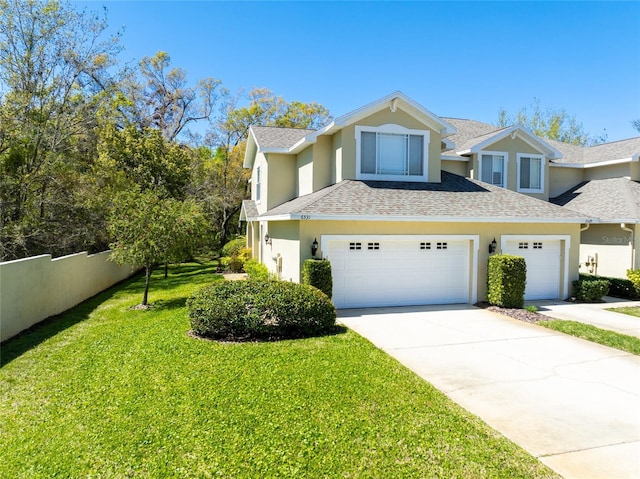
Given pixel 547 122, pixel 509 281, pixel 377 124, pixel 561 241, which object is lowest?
pixel 509 281

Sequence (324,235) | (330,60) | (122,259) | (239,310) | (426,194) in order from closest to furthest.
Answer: (239,310), (324,235), (122,259), (426,194), (330,60)

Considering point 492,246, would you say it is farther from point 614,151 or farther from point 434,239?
point 614,151

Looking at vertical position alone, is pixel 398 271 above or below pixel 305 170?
below

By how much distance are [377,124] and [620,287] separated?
11.2m

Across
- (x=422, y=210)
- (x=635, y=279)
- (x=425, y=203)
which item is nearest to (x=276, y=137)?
(x=425, y=203)

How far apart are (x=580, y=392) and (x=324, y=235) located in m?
7.37

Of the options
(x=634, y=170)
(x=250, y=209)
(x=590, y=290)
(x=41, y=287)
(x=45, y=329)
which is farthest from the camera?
(x=250, y=209)

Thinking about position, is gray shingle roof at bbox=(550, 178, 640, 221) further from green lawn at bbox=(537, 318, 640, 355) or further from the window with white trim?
the window with white trim

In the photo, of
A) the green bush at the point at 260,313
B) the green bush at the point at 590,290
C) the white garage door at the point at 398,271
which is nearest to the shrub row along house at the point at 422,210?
the white garage door at the point at 398,271

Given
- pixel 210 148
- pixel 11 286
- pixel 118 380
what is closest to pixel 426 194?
pixel 118 380

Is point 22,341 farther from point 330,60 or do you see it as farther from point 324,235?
point 330,60

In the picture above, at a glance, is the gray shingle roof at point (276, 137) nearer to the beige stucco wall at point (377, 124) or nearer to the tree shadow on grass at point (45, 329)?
the beige stucco wall at point (377, 124)

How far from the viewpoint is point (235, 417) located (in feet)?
17.4

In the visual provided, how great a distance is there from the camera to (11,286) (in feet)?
31.9
